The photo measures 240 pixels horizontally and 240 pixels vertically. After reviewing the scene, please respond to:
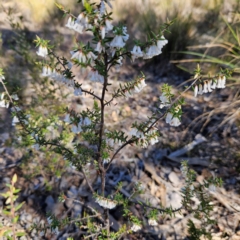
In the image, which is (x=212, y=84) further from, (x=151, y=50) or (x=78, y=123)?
(x=78, y=123)

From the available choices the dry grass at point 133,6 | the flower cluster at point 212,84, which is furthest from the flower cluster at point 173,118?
the dry grass at point 133,6

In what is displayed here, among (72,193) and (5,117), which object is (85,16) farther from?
(5,117)

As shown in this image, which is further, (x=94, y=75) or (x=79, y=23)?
(x=94, y=75)

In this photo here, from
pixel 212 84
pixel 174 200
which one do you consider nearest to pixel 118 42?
pixel 212 84

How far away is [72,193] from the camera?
255 centimetres

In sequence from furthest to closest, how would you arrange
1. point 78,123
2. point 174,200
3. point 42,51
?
point 174,200, point 78,123, point 42,51

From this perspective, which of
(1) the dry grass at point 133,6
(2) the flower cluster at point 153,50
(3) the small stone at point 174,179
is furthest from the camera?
(1) the dry grass at point 133,6

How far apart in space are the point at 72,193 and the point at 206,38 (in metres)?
3.57

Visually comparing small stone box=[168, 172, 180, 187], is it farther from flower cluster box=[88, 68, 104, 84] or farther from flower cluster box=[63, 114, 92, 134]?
flower cluster box=[88, 68, 104, 84]

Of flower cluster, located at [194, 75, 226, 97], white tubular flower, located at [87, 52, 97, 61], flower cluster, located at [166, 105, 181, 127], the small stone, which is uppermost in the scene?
white tubular flower, located at [87, 52, 97, 61]

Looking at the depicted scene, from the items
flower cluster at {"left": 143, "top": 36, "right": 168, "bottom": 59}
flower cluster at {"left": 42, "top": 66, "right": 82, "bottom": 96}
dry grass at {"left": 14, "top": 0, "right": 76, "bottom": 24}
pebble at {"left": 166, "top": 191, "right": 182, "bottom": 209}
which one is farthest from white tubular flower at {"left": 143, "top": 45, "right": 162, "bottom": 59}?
dry grass at {"left": 14, "top": 0, "right": 76, "bottom": 24}

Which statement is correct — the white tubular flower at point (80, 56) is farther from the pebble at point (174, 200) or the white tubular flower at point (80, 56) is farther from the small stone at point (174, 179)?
the small stone at point (174, 179)

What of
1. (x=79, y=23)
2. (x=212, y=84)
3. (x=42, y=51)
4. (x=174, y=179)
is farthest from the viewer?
(x=174, y=179)

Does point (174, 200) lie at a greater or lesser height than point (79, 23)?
lesser
